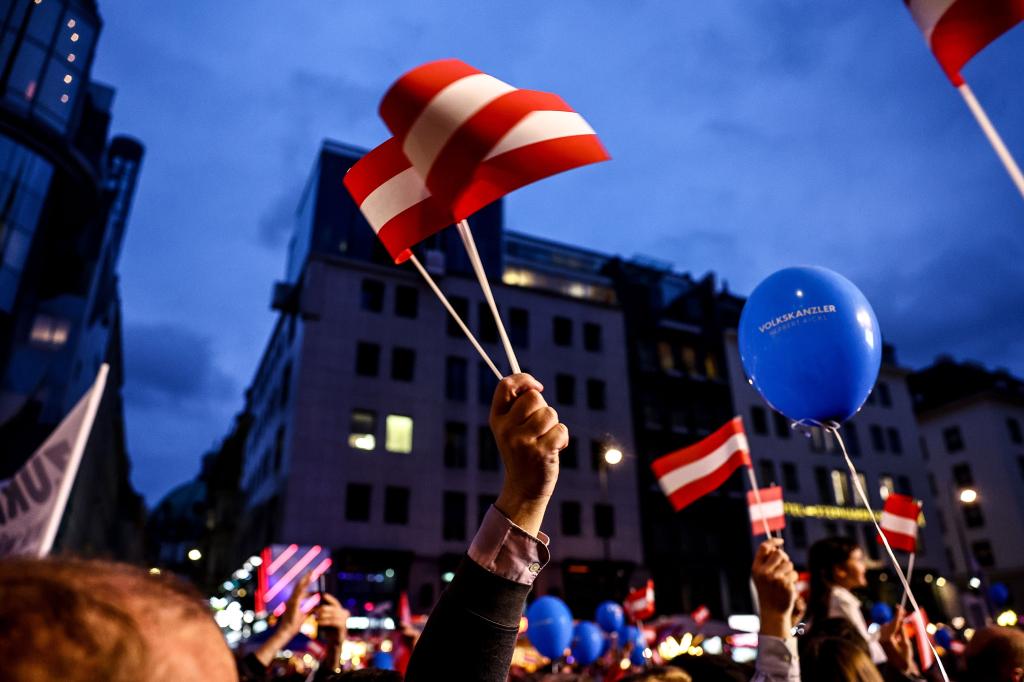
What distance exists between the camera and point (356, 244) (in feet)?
114

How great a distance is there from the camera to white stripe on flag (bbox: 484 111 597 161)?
2188 mm

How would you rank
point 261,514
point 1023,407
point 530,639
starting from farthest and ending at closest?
1. point 1023,407
2. point 261,514
3. point 530,639

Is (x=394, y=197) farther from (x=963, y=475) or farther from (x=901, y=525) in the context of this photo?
(x=963, y=475)

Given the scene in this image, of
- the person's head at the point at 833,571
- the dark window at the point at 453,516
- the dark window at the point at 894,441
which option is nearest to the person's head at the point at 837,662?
the person's head at the point at 833,571

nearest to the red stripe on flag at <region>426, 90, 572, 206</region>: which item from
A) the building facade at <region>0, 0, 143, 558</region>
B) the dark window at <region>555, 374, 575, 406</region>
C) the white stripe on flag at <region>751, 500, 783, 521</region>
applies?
the white stripe on flag at <region>751, 500, 783, 521</region>

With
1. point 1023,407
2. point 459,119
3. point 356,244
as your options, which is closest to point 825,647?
point 459,119

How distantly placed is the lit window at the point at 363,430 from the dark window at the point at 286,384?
11.6 ft

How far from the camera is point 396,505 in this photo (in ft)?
96.8

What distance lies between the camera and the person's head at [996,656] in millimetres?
3111

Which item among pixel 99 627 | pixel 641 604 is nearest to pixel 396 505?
pixel 641 604

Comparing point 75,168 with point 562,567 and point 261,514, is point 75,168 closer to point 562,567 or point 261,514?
point 261,514

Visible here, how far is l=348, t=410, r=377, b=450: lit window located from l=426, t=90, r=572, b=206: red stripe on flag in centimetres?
2861

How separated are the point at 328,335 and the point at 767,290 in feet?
93.0

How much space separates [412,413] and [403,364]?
247 cm
